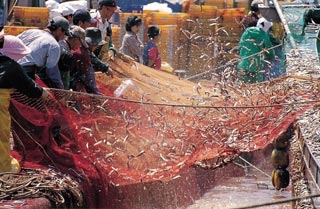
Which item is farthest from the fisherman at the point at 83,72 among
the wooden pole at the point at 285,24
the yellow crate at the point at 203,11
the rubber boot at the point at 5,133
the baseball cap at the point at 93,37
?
the yellow crate at the point at 203,11

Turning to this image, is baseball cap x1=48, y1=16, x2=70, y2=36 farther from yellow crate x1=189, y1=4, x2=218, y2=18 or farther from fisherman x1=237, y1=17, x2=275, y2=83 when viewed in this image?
yellow crate x1=189, y1=4, x2=218, y2=18

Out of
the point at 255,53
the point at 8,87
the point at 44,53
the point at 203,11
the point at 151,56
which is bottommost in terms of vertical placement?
the point at 151,56

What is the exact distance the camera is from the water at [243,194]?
10109 mm

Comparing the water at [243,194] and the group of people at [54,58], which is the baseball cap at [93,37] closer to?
the group of people at [54,58]

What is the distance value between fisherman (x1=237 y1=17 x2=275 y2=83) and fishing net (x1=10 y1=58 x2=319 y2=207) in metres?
2.35

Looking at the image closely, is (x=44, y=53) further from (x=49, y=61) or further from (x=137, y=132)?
(x=137, y=132)

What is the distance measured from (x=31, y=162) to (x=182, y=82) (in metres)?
3.64

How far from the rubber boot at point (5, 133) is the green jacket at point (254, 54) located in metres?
5.01

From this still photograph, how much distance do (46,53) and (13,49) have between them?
29.8 inches

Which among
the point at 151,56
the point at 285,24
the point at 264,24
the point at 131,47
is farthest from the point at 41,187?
the point at 264,24

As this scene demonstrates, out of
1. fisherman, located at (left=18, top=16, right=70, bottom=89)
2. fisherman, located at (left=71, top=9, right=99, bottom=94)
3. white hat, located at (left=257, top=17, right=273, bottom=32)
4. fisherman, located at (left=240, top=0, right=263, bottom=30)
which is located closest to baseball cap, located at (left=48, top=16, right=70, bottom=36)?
fisherman, located at (left=18, top=16, right=70, bottom=89)

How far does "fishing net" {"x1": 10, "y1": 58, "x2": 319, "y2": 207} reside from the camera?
803cm

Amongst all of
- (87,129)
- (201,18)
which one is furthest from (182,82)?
(201,18)

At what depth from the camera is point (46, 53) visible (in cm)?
842
